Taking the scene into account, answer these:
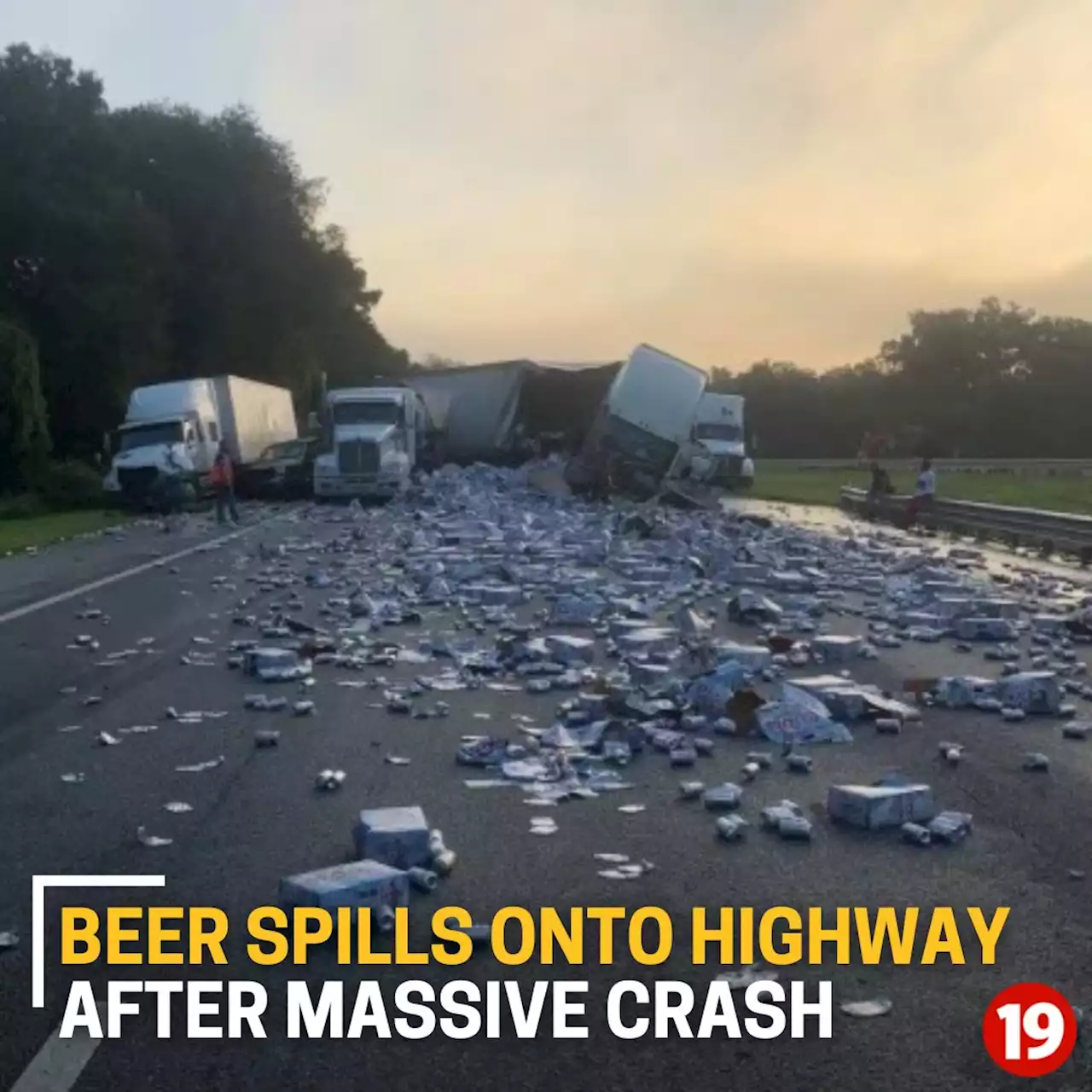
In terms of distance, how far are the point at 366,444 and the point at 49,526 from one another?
32.7 feet

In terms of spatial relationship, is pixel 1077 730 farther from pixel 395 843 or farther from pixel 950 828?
pixel 395 843

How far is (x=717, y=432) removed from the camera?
189 feet

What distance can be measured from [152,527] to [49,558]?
29.8ft

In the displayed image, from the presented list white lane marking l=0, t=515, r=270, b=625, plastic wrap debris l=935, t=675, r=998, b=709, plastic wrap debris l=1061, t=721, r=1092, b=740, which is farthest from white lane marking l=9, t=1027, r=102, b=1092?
white lane marking l=0, t=515, r=270, b=625

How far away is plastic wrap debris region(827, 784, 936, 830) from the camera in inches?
300

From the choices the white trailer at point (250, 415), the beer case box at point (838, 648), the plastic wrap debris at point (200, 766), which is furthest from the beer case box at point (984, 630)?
the white trailer at point (250, 415)

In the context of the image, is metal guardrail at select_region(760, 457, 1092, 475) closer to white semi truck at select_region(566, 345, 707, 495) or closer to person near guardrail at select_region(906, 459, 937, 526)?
white semi truck at select_region(566, 345, 707, 495)

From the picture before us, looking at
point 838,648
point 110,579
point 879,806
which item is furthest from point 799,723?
point 110,579

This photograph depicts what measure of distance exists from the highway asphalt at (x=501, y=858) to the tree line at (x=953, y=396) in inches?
3264

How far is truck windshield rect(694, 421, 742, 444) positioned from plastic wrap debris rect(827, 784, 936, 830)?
49.3m

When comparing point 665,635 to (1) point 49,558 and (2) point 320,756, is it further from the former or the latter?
(1) point 49,558

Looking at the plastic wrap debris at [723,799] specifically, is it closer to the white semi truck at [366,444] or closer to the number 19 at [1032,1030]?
the number 19 at [1032,1030]

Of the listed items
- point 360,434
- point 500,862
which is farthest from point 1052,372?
point 500,862

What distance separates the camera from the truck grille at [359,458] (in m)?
44.5
